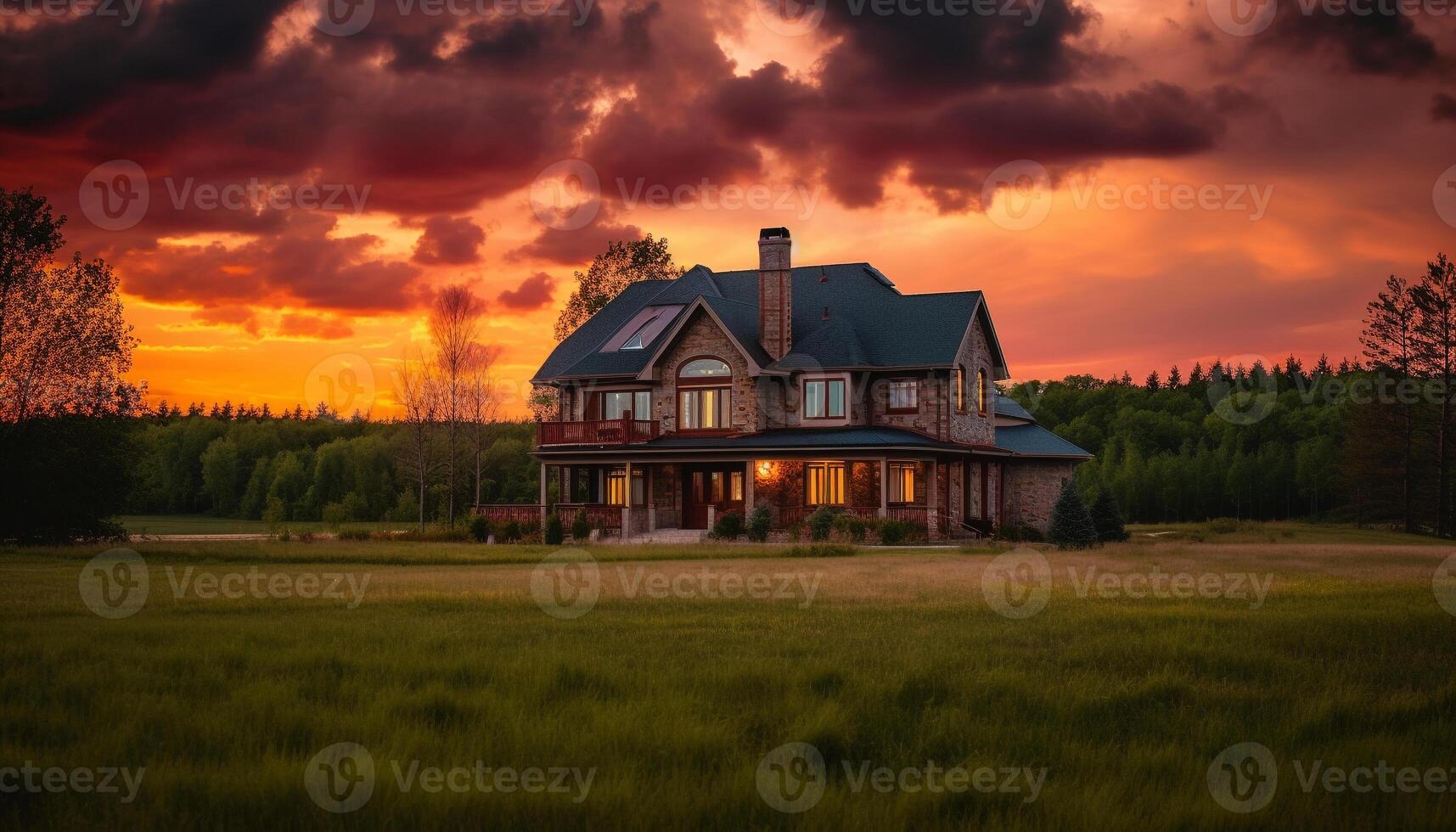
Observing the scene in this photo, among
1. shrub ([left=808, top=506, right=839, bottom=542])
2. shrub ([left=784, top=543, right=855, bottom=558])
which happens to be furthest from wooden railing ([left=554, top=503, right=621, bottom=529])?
shrub ([left=784, top=543, right=855, bottom=558])

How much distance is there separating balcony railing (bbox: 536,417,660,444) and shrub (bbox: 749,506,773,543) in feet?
21.6

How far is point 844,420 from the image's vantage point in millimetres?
42906

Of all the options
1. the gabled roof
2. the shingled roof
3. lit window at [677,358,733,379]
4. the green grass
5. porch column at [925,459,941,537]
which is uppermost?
the shingled roof

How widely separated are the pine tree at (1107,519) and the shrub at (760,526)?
12.8 metres

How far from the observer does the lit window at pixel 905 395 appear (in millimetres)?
43438

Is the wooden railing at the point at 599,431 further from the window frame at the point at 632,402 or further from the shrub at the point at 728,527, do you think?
the shrub at the point at 728,527

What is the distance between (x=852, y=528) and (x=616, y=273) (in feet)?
89.7

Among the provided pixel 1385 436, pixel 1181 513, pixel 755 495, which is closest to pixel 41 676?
pixel 755 495

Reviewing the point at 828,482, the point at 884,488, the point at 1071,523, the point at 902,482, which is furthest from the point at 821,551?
the point at 902,482

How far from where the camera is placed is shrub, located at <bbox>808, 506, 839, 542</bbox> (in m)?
37.6

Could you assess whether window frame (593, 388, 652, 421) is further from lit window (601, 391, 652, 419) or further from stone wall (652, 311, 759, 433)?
stone wall (652, 311, 759, 433)

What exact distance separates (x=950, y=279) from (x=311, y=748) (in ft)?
171

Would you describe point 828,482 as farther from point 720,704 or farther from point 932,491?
point 720,704

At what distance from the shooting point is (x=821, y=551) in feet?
101
